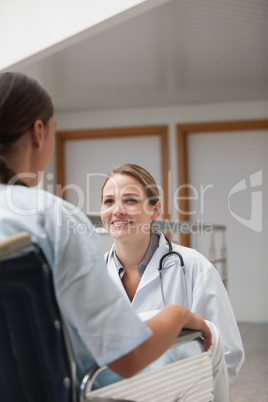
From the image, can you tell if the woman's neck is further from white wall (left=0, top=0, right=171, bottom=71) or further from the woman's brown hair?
white wall (left=0, top=0, right=171, bottom=71)

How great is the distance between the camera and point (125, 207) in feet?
7.23

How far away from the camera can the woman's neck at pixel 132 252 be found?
6.97 ft

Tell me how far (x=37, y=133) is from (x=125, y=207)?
1.11m

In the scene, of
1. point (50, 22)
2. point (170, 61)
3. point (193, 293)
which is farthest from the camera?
point (170, 61)

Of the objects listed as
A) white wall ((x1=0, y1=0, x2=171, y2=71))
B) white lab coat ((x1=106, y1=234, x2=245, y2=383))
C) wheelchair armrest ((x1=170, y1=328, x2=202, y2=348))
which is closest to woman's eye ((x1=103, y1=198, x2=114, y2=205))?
white lab coat ((x1=106, y1=234, x2=245, y2=383))

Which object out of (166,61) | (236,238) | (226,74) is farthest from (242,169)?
(166,61)

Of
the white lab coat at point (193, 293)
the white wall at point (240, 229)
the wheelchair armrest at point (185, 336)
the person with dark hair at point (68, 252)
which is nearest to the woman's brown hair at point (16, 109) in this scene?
the person with dark hair at point (68, 252)

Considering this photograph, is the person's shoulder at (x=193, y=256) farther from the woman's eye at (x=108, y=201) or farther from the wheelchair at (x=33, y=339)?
the wheelchair at (x=33, y=339)

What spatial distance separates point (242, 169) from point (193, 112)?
107cm

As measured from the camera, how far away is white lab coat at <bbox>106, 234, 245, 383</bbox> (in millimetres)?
1837

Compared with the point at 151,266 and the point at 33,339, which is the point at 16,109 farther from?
the point at 151,266

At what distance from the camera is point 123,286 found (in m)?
2.08

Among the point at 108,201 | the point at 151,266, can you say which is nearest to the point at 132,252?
the point at 151,266

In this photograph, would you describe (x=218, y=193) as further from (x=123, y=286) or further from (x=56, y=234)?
(x=56, y=234)
